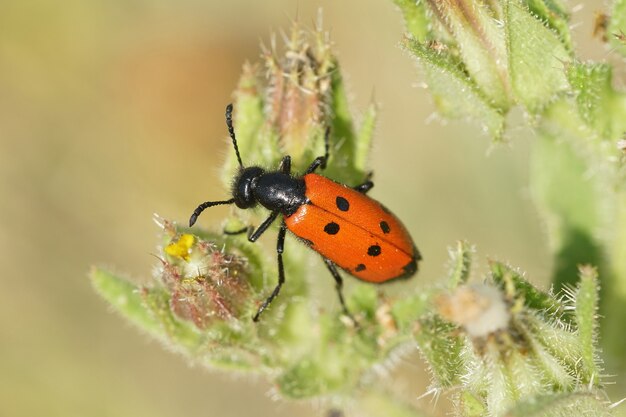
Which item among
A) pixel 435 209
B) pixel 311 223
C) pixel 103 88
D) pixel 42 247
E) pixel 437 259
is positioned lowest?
pixel 311 223

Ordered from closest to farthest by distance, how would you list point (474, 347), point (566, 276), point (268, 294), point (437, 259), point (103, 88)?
1. point (474, 347)
2. point (268, 294)
3. point (566, 276)
4. point (437, 259)
5. point (103, 88)

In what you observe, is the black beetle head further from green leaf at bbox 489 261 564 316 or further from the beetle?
green leaf at bbox 489 261 564 316

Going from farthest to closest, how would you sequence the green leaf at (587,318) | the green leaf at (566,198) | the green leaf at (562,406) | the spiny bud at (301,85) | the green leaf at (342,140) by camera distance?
the green leaf at (566,198)
the green leaf at (342,140)
the spiny bud at (301,85)
the green leaf at (587,318)
the green leaf at (562,406)

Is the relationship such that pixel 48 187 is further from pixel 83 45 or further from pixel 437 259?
pixel 437 259

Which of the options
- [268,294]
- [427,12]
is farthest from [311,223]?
[427,12]

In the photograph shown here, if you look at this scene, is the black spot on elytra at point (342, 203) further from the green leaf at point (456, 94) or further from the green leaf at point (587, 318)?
the green leaf at point (587, 318)

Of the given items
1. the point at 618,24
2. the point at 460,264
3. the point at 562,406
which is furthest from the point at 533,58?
the point at 562,406

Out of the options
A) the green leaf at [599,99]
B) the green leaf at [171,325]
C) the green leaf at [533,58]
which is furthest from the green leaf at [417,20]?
the green leaf at [171,325]
